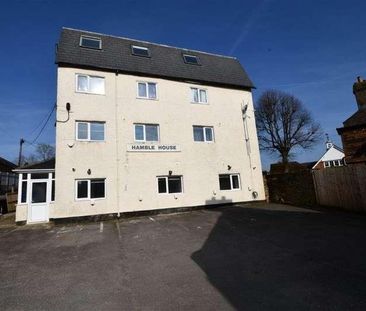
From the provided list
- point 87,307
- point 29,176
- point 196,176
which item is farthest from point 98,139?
point 87,307

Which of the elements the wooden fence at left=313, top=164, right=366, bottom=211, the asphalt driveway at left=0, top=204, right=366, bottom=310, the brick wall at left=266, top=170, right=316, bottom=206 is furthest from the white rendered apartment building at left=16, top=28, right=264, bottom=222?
the wooden fence at left=313, top=164, right=366, bottom=211

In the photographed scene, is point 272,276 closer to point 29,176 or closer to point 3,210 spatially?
point 29,176

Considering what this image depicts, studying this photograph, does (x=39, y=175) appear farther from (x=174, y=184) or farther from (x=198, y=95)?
(x=198, y=95)

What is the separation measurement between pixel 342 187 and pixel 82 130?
585 inches

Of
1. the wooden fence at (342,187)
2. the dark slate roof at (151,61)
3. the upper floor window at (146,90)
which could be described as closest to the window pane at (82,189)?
the upper floor window at (146,90)

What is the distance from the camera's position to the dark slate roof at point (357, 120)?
56.6 ft

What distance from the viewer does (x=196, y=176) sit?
16.6m

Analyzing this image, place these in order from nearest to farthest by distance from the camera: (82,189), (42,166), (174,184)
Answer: (82,189), (42,166), (174,184)

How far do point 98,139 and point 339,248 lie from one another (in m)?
12.8

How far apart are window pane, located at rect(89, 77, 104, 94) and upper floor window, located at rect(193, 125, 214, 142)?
659 centimetres

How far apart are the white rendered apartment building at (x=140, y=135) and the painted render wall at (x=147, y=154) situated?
57mm

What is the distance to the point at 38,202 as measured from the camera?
14555mm

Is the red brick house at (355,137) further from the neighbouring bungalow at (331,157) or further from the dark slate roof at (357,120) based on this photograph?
the neighbouring bungalow at (331,157)

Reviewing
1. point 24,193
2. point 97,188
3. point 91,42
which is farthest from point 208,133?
point 24,193
